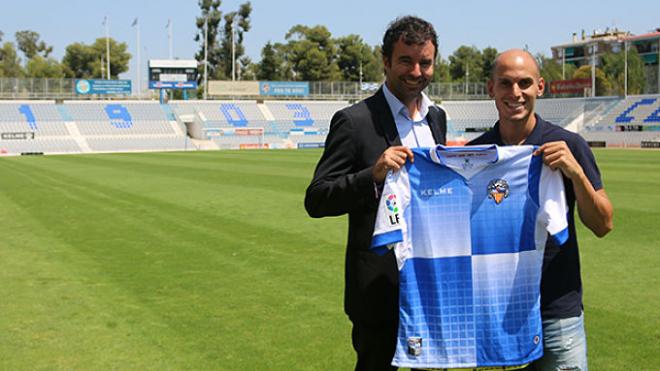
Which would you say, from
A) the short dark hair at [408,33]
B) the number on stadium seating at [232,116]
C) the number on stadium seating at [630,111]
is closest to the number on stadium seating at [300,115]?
the number on stadium seating at [232,116]

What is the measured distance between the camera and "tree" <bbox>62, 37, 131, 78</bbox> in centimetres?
8968

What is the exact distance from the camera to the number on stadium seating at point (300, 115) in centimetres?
7212

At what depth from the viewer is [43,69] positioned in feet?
292

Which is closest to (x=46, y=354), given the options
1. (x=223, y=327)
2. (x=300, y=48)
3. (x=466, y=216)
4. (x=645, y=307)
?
(x=223, y=327)

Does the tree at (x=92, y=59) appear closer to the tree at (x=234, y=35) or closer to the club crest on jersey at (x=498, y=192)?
the tree at (x=234, y=35)

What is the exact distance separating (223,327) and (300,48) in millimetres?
86646

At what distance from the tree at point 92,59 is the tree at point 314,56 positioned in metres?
21.8

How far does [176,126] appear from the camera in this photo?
220 ft

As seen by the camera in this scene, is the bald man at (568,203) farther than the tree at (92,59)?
No

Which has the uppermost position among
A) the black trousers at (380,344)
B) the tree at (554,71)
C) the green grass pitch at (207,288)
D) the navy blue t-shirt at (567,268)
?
the tree at (554,71)

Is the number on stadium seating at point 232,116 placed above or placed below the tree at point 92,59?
below

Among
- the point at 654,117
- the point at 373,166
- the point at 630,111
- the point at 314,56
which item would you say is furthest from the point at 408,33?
the point at 314,56

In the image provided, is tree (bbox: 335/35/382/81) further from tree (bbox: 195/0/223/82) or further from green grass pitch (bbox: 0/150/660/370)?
green grass pitch (bbox: 0/150/660/370)

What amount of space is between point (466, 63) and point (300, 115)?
34929 mm
